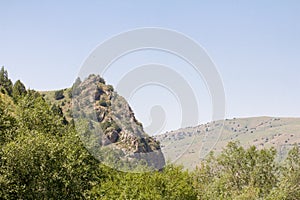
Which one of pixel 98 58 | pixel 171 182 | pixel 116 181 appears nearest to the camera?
pixel 98 58

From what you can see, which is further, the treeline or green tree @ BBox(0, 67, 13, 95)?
green tree @ BBox(0, 67, 13, 95)

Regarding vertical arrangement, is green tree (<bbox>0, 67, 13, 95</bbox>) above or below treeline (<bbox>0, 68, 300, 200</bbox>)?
above

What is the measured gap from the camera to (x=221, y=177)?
57.2m

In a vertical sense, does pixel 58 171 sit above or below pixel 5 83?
below

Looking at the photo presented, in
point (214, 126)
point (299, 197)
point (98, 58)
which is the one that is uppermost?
point (98, 58)

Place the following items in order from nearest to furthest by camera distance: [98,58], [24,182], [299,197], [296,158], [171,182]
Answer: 1. [98,58]
2. [24,182]
3. [171,182]
4. [299,197]
5. [296,158]

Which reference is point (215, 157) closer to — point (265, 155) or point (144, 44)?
point (265, 155)

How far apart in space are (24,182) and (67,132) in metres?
8.12

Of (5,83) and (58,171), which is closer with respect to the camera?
(58,171)

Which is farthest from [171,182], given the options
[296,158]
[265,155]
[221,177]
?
[296,158]

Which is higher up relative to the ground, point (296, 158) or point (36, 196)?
point (296, 158)

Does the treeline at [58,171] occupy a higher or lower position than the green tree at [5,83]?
lower

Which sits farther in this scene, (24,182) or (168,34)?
(24,182)

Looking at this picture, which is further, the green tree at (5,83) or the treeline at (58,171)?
the green tree at (5,83)
